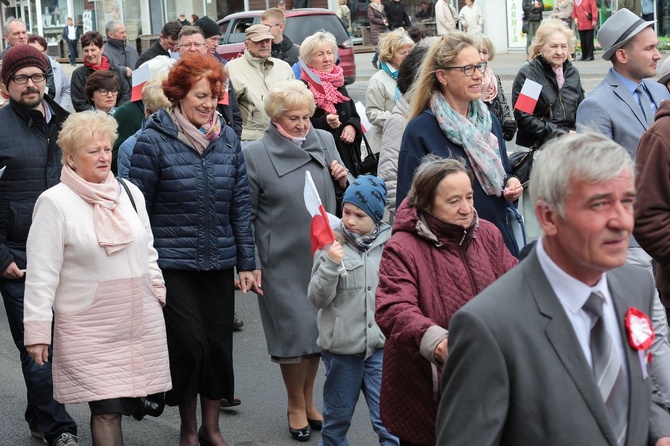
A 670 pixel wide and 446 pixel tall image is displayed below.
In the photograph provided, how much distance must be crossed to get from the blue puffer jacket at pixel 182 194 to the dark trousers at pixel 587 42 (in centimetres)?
2237

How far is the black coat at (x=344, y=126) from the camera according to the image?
27.4 ft

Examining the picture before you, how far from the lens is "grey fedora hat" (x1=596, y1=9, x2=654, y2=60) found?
20.4 ft

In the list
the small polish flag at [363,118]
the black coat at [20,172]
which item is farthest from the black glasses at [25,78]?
the small polish flag at [363,118]

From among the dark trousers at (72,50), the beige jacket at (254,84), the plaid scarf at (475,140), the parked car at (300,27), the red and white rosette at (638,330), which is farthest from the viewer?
the dark trousers at (72,50)

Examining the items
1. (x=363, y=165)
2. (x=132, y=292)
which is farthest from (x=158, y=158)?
(x=363, y=165)

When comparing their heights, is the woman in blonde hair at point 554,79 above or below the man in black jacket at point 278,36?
below

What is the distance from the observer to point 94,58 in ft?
39.3

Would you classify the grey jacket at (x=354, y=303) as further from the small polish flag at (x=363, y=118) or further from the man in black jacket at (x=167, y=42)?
the man in black jacket at (x=167, y=42)

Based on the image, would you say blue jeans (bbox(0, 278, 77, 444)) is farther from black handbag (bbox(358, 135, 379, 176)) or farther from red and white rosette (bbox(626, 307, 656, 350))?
red and white rosette (bbox(626, 307, 656, 350))

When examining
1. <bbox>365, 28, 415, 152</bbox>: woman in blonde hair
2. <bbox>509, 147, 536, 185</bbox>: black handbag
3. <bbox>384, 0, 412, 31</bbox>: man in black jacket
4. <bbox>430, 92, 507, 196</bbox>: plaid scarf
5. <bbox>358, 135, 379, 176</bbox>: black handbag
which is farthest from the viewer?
<bbox>384, 0, 412, 31</bbox>: man in black jacket

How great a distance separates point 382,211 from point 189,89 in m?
1.19

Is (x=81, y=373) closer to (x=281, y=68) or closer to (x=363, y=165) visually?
(x=363, y=165)

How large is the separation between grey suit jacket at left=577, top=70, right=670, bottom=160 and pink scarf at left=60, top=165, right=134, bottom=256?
2.48 meters

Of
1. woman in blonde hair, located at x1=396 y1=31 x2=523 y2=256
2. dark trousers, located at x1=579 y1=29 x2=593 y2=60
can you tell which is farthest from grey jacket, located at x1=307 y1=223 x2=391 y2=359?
dark trousers, located at x1=579 y1=29 x2=593 y2=60
